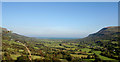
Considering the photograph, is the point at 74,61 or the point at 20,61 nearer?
the point at 20,61

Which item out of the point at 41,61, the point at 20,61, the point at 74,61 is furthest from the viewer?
the point at 74,61

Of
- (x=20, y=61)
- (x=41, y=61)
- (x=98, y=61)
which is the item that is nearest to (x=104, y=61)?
(x=98, y=61)

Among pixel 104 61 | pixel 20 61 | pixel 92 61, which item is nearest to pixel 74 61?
pixel 92 61

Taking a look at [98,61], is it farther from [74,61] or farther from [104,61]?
[74,61]

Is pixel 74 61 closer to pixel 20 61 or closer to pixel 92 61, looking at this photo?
pixel 92 61

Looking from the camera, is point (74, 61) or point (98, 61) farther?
point (74, 61)

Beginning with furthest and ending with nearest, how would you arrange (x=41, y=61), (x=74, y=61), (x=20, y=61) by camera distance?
1. (x=74, y=61)
2. (x=41, y=61)
3. (x=20, y=61)

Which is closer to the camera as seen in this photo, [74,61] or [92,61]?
[92,61]

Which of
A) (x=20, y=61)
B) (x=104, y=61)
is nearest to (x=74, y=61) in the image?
(x=104, y=61)
